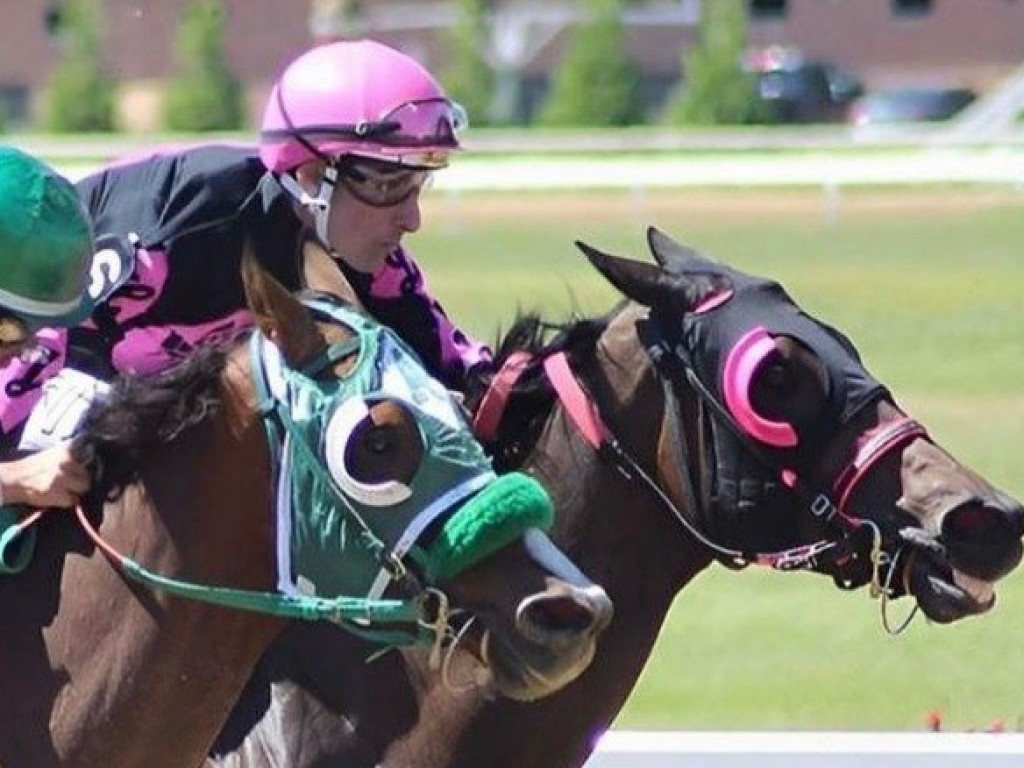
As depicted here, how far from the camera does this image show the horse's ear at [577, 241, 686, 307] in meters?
4.30

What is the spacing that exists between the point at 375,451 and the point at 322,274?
672mm

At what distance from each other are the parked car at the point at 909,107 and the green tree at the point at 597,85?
4076 millimetres

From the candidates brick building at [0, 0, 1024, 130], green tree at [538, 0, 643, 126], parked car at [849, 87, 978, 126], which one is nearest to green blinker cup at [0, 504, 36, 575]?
parked car at [849, 87, 978, 126]

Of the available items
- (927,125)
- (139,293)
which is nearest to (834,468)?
(139,293)

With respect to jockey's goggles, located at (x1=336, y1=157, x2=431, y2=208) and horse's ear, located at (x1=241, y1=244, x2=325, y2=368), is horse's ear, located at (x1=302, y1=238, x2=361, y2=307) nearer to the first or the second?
jockey's goggles, located at (x1=336, y1=157, x2=431, y2=208)

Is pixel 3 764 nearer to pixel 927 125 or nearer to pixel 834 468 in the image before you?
pixel 834 468

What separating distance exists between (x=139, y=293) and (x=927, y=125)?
3813 centimetres

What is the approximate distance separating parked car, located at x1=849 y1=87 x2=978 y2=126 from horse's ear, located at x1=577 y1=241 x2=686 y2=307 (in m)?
37.5

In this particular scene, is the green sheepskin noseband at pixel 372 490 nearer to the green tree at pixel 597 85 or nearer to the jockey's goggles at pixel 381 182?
the jockey's goggles at pixel 381 182

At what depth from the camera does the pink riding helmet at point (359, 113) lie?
3.84 metres

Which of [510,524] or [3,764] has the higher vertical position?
Result: [510,524]

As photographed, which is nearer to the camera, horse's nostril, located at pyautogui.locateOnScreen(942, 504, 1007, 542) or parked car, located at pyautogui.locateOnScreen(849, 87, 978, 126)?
horse's nostril, located at pyautogui.locateOnScreen(942, 504, 1007, 542)

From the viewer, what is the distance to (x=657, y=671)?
8648 mm

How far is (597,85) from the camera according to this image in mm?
44281
